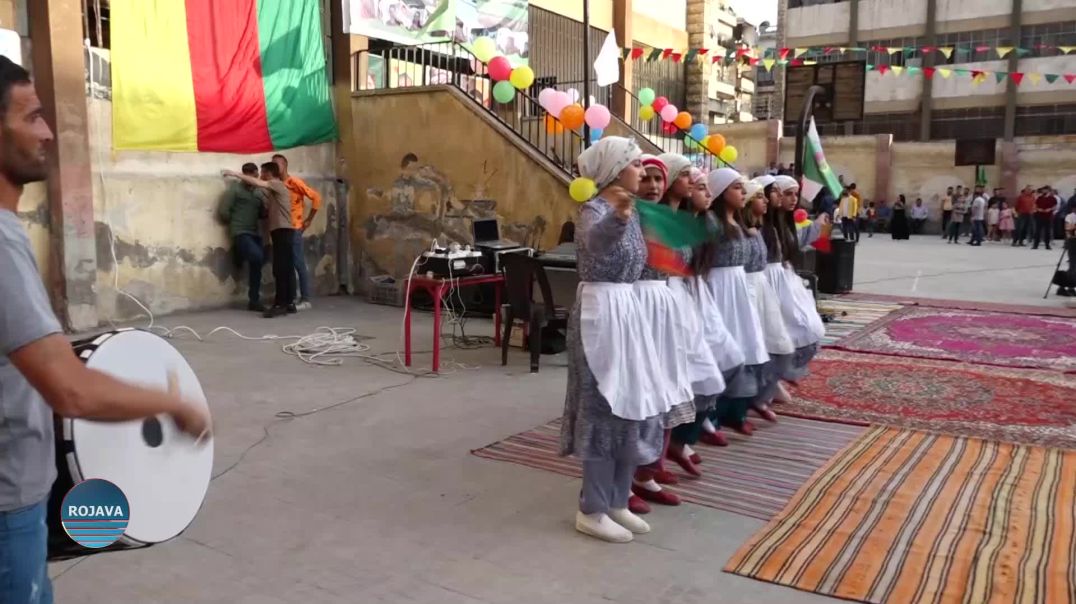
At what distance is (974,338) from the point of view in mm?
7871

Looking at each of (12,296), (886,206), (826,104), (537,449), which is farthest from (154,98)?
(886,206)

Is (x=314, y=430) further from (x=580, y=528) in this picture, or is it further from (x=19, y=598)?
(x=19, y=598)

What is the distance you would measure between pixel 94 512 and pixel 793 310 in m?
4.16

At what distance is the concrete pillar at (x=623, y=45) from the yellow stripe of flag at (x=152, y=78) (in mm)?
8745

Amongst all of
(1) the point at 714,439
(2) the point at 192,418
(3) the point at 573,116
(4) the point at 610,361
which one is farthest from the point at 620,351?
(3) the point at 573,116

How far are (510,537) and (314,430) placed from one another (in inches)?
74.4

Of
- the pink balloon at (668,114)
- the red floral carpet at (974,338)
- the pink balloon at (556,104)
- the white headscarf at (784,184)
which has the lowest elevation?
the red floral carpet at (974,338)

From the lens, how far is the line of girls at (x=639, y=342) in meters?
3.34

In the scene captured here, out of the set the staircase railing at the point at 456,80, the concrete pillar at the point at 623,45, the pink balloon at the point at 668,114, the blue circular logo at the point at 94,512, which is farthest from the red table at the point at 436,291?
the concrete pillar at the point at 623,45

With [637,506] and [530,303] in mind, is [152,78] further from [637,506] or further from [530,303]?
[637,506]

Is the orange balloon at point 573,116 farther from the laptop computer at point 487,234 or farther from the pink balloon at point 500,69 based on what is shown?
the laptop computer at point 487,234

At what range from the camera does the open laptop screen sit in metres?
7.95

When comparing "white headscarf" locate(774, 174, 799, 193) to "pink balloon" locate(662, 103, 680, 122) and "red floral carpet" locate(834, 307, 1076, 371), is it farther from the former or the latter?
"pink balloon" locate(662, 103, 680, 122)

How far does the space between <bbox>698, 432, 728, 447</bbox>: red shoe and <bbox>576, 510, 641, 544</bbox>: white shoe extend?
4.54ft
